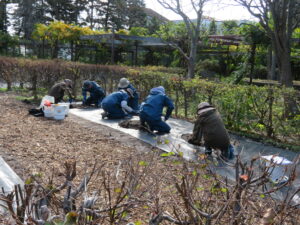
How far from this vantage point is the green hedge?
286 inches

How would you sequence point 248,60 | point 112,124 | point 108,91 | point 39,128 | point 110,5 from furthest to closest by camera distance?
point 110,5
point 248,60
point 108,91
point 112,124
point 39,128

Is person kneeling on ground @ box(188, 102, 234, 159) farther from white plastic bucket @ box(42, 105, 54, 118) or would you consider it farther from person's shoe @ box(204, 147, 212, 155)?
white plastic bucket @ box(42, 105, 54, 118)

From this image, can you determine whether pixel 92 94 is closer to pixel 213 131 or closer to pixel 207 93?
pixel 207 93

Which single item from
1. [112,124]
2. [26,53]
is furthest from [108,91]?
[26,53]

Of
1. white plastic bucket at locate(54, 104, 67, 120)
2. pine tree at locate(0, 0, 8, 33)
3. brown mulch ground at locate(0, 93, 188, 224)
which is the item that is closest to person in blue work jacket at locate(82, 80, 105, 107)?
brown mulch ground at locate(0, 93, 188, 224)

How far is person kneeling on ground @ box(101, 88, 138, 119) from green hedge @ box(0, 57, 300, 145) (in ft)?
5.57

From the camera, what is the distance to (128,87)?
9.55 m

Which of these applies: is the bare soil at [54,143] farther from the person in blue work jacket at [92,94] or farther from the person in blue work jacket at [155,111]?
the person in blue work jacket at [92,94]

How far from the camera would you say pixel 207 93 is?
28.2ft

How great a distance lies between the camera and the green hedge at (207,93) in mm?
7270

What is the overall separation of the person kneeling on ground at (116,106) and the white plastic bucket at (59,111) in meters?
1.08

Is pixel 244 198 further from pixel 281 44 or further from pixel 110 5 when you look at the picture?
pixel 110 5

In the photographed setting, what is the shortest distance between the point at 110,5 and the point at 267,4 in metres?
35.0

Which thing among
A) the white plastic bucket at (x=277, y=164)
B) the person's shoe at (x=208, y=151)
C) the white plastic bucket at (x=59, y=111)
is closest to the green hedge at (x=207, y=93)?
the person's shoe at (x=208, y=151)
